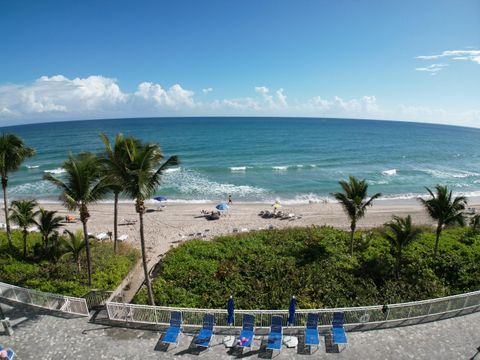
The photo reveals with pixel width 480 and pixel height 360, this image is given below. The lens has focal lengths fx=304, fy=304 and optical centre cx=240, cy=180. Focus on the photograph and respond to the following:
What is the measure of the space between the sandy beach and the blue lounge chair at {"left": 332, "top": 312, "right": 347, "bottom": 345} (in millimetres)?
14521

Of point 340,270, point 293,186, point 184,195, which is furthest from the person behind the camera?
point 293,186

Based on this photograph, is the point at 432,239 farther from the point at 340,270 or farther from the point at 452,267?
the point at 340,270

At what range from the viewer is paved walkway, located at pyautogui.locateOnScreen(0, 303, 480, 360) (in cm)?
960

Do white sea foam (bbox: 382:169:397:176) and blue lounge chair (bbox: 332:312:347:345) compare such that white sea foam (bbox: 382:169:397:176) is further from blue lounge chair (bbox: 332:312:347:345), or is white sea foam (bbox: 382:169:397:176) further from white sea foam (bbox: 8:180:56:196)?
white sea foam (bbox: 8:180:56:196)

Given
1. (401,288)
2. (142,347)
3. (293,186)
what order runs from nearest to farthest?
(142,347) → (401,288) → (293,186)

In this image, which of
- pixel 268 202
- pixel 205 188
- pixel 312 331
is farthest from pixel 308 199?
pixel 312 331

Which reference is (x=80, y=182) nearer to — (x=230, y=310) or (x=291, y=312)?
(x=230, y=310)

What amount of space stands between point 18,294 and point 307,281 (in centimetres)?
1240

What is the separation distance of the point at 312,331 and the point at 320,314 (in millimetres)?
741

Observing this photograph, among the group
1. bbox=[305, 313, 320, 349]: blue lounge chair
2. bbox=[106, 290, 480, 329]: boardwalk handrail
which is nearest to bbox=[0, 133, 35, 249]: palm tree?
bbox=[106, 290, 480, 329]: boardwalk handrail

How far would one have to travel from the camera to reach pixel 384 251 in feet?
60.3

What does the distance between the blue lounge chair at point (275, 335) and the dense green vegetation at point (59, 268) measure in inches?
344

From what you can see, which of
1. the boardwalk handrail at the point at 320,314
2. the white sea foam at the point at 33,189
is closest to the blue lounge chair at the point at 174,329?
the boardwalk handrail at the point at 320,314

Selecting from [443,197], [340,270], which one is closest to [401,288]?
[340,270]
